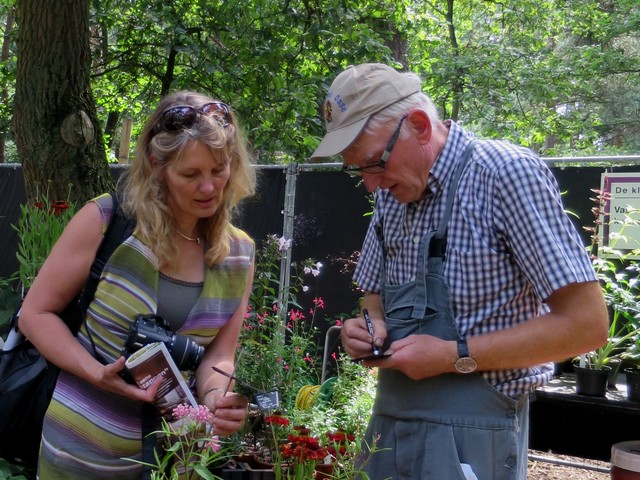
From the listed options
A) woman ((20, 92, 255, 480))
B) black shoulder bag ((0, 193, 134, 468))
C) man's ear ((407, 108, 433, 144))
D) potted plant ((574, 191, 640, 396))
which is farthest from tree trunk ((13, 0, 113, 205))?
man's ear ((407, 108, 433, 144))

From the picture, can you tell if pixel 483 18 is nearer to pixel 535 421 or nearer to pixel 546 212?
pixel 535 421

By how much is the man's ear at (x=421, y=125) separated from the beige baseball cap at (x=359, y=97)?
56 mm

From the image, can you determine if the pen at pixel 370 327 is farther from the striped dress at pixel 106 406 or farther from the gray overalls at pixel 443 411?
the striped dress at pixel 106 406

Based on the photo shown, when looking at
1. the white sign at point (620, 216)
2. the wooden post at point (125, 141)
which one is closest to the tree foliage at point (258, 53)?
the wooden post at point (125, 141)

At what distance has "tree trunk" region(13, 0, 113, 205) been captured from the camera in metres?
4.92

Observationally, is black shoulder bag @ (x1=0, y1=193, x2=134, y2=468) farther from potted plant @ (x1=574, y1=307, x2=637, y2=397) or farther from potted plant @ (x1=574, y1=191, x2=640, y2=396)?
potted plant @ (x1=574, y1=191, x2=640, y2=396)

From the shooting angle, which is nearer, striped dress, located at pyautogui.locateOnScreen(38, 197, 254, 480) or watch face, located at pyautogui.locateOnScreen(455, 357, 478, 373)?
watch face, located at pyautogui.locateOnScreen(455, 357, 478, 373)

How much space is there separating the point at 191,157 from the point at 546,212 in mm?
948

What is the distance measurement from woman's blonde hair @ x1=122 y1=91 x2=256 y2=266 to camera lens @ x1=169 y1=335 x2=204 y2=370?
0.77ft

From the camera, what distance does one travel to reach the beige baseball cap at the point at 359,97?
184 cm

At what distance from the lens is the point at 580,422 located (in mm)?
3963

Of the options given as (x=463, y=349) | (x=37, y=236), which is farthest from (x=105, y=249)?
(x=37, y=236)

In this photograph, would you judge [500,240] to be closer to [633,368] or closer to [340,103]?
[340,103]

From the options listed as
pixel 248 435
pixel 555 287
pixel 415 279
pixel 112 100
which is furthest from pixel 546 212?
pixel 112 100
